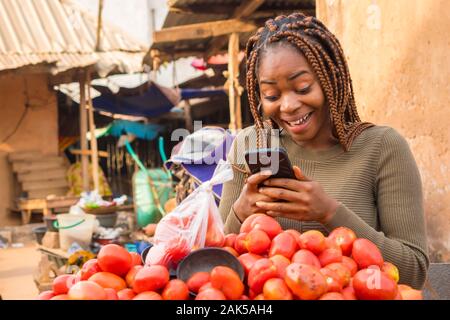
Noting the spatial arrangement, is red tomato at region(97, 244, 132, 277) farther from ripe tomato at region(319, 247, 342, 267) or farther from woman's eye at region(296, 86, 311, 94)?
woman's eye at region(296, 86, 311, 94)

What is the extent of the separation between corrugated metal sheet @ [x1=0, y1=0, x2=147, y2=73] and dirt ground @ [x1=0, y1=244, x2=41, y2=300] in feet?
11.1

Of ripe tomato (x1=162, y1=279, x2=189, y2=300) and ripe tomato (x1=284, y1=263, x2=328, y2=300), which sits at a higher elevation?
ripe tomato (x1=284, y1=263, x2=328, y2=300)

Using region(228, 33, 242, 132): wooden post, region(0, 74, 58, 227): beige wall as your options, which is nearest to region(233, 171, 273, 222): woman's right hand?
region(228, 33, 242, 132): wooden post

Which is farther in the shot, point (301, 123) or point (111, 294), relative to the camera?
point (301, 123)

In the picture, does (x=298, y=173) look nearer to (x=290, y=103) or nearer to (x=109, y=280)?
(x=290, y=103)

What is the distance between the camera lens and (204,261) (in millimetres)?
1453

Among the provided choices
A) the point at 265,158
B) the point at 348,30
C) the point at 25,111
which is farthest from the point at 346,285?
the point at 25,111

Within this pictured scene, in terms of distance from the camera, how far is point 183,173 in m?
5.51

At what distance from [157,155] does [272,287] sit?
1493 centimetres

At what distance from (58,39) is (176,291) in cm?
1046

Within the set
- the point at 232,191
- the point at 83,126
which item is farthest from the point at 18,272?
the point at 232,191

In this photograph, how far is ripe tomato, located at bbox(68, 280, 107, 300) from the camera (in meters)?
1.28

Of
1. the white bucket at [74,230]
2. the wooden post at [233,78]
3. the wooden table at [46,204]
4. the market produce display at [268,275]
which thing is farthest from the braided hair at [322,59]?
the wooden table at [46,204]

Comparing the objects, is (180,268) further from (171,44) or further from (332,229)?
(171,44)
